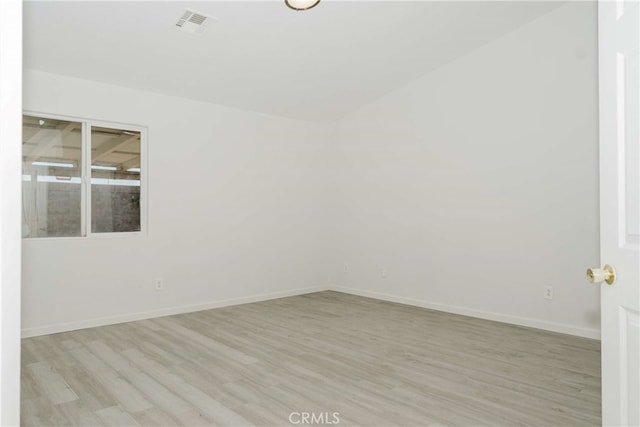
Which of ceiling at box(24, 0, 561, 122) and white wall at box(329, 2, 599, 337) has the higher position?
ceiling at box(24, 0, 561, 122)

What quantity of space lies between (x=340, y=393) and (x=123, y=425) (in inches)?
50.5

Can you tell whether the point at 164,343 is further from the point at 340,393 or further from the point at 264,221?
the point at 264,221

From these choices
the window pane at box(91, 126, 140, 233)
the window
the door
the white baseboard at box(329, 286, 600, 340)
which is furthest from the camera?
the window pane at box(91, 126, 140, 233)

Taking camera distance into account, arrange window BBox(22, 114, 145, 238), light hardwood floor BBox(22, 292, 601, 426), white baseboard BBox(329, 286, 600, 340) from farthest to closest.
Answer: window BBox(22, 114, 145, 238), white baseboard BBox(329, 286, 600, 340), light hardwood floor BBox(22, 292, 601, 426)

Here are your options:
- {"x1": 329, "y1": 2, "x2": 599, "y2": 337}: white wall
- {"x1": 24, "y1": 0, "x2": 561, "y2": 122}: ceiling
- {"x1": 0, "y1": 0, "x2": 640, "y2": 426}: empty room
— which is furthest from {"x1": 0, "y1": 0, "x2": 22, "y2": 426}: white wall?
{"x1": 329, "y1": 2, "x2": 599, "y2": 337}: white wall

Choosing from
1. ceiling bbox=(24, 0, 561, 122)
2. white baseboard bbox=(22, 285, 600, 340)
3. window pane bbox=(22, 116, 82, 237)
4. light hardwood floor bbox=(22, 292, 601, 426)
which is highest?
ceiling bbox=(24, 0, 561, 122)

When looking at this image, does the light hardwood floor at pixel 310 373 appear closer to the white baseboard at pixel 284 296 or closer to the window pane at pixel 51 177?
the white baseboard at pixel 284 296

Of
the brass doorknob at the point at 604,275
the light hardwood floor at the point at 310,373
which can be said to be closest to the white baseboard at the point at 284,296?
the light hardwood floor at the point at 310,373

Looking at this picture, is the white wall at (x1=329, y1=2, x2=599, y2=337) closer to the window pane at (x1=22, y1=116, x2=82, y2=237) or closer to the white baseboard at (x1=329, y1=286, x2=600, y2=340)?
the white baseboard at (x1=329, y1=286, x2=600, y2=340)

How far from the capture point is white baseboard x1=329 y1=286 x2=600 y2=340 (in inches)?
158

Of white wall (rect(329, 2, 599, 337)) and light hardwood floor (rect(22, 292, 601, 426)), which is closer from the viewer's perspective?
light hardwood floor (rect(22, 292, 601, 426))

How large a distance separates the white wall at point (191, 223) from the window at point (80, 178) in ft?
0.51

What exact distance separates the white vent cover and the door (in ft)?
9.93

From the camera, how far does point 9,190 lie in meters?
1.29
